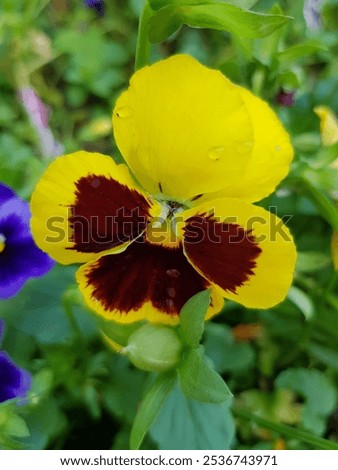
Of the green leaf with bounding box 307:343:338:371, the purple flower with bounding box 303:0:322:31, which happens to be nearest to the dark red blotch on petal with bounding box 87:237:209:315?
the green leaf with bounding box 307:343:338:371

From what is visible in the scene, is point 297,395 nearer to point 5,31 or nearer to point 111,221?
point 111,221

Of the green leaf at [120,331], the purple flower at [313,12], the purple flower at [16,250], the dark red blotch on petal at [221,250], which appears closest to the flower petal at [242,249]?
the dark red blotch on petal at [221,250]

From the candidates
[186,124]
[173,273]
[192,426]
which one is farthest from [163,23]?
[192,426]

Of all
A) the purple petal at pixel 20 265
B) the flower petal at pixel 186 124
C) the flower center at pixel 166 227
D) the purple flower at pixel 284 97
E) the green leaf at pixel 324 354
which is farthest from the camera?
the green leaf at pixel 324 354

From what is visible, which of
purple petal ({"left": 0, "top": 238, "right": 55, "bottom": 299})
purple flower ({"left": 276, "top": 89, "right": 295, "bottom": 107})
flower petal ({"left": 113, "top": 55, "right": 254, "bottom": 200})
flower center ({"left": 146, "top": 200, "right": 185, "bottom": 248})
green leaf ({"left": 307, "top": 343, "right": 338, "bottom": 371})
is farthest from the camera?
green leaf ({"left": 307, "top": 343, "right": 338, "bottom": 371})

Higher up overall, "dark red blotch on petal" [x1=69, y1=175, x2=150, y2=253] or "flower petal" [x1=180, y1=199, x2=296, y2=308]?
"dark red blotch on petal" [x1=69, y1=175, x2=150, y2=253]

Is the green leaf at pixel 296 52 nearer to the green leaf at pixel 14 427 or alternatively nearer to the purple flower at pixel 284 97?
the purple flower at pixel 284 97

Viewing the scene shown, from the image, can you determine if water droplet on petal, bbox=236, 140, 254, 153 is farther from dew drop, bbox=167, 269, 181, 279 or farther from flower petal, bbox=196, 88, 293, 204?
dew drop, bbox=167, 269, 181, 279
